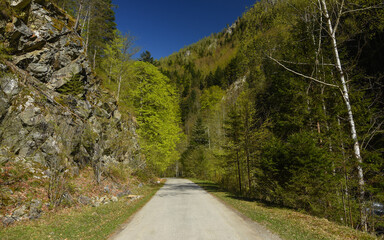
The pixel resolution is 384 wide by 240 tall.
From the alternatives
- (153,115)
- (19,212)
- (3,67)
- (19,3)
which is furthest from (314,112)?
(19,3)

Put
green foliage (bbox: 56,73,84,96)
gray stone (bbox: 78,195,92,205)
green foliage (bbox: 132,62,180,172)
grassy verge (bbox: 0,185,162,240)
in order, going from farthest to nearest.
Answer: green foliage (bbox: 132,62,180,172) < green foliage (bbox: 56,73,84,96) < gray stone (bbox: 78,195,92,205) < grassy verge (bbox: 0,185,162,240)

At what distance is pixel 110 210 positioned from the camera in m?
8.73

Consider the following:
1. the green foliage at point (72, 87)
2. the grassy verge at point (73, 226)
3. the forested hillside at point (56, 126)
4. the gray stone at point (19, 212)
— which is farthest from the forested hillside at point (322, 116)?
the green foliage at point (72, 87)

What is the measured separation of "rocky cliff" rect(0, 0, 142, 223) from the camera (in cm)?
880

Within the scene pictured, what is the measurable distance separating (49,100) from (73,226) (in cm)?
787

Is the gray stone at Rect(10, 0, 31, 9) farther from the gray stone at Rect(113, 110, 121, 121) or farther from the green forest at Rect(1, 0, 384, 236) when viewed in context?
the gray stone at Rect(113, 110, 121, 121)

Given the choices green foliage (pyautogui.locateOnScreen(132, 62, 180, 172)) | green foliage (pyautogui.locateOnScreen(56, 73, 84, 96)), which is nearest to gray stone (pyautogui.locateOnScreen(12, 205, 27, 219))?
green foliage (pyautogui.locateOnScreen(56, 73, 84, 96))

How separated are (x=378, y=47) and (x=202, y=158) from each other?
2715 centimetres

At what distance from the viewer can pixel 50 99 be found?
36.1 feet

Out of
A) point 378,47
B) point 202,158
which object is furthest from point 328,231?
point 202,158

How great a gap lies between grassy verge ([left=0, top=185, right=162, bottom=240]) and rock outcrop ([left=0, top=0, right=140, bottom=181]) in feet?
7.99

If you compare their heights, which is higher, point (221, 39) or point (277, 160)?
point (221, 39)

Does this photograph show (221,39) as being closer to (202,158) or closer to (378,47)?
(202,158)

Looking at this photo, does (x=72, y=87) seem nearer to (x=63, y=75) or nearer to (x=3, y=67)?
(x=63, y=75)
